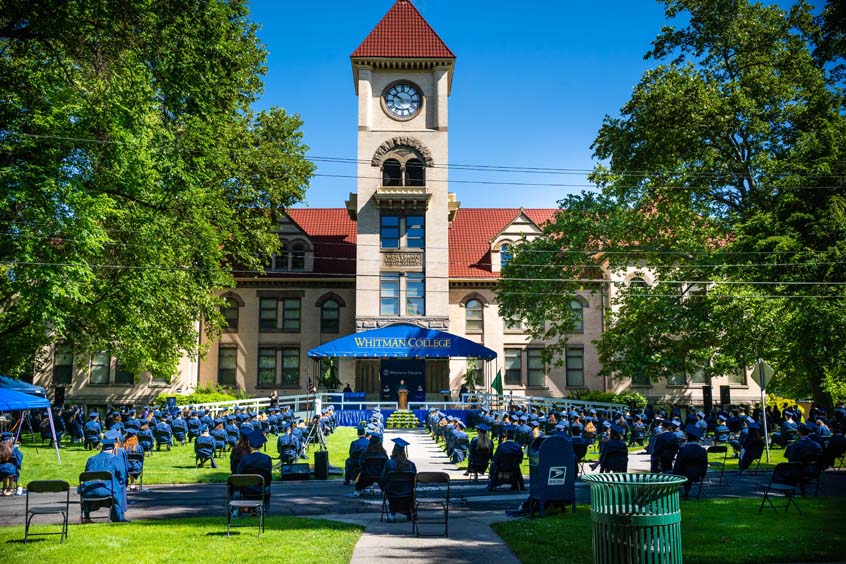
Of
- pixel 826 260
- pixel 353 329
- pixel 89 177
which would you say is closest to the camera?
pixel 89 177

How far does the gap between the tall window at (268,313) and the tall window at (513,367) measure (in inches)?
624

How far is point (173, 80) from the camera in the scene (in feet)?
76.6

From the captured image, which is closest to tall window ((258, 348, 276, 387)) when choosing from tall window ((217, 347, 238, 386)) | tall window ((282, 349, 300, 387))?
tall window ((282, 349, 300, 387))

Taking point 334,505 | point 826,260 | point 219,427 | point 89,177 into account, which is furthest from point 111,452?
point 826,260

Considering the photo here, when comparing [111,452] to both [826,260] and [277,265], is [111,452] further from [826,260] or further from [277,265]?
[277,265]

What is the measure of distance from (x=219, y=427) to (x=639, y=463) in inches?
561

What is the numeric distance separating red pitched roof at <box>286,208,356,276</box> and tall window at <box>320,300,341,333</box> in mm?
2156

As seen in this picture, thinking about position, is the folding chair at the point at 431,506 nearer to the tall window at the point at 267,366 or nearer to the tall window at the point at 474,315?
the tall window at the point at 474,315

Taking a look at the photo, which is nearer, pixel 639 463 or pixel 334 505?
pixel 334 505

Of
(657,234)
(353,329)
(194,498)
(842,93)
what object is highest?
(842,93)

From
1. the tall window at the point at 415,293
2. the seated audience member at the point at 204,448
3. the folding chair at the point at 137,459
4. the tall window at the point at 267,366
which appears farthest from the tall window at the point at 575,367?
the folding chair at the point at 137,459

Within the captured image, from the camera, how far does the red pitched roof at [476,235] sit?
46.8 m

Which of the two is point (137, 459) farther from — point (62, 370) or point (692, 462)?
point (62, 370)

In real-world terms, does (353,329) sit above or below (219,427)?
above
